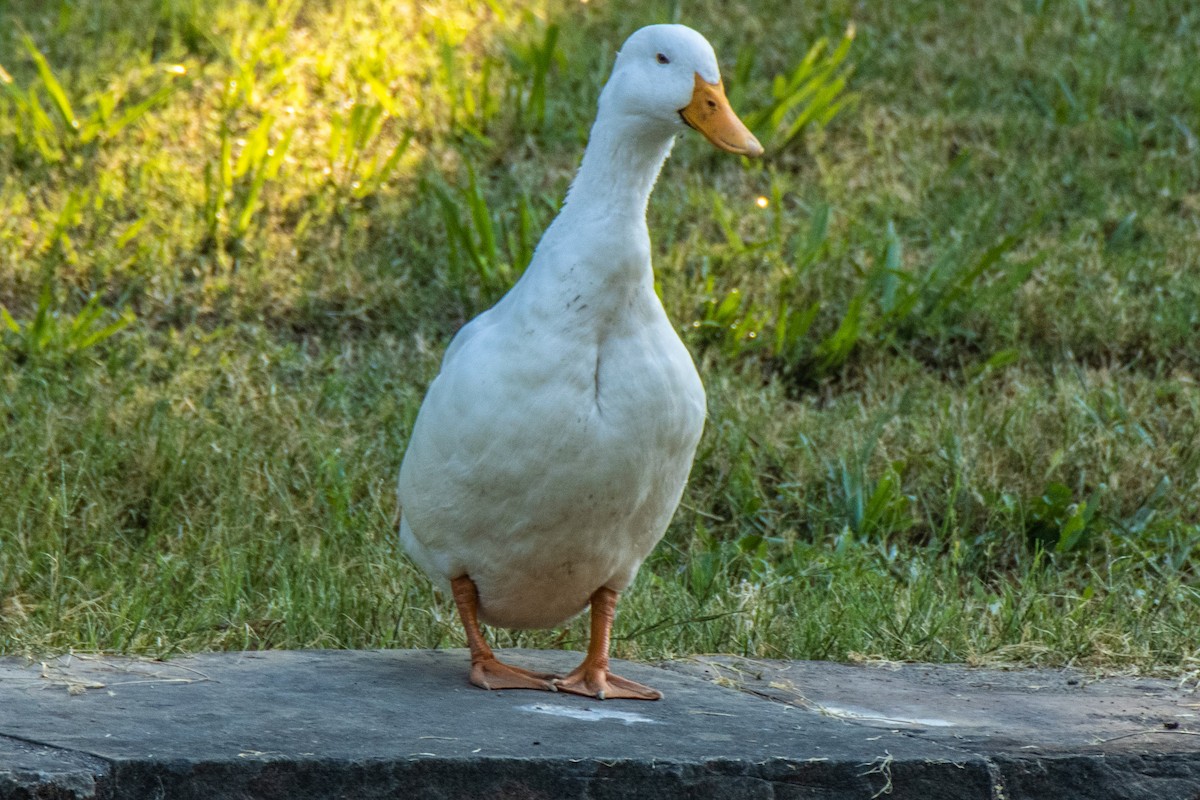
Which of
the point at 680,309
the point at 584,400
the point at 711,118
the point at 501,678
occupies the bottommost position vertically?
the point at 501,678

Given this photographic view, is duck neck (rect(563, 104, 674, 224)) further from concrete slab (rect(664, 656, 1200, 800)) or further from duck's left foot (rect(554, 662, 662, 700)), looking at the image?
concrete slab (rect(664, 656, 1200, 800))

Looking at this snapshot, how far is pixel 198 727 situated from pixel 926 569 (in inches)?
104

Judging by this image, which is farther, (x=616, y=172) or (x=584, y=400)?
(x=616, y=172)

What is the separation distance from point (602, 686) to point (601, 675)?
47 mm

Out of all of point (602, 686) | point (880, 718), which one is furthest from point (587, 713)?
point (880, 718)

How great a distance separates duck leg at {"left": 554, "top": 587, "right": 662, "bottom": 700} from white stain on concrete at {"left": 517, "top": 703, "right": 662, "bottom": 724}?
0.14 meters

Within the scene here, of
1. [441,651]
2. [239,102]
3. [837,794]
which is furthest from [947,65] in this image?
[837,794]

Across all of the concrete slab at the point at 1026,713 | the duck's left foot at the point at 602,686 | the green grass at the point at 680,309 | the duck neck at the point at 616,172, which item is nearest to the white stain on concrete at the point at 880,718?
the concrete slab at the point at 1026,713

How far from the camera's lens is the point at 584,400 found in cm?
300

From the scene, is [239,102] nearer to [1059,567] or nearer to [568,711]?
[1059,567]

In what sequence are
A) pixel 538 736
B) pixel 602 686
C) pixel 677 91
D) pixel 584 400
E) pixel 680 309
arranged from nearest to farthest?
pixel 538 736 < pixel 584 400 < pixel 677 91 < pixel 602 686 < pixel 680 309

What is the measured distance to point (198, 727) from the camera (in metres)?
2.64

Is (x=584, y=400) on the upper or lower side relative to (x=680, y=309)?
lower

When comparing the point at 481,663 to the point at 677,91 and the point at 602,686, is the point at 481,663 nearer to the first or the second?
the point at 602,686
